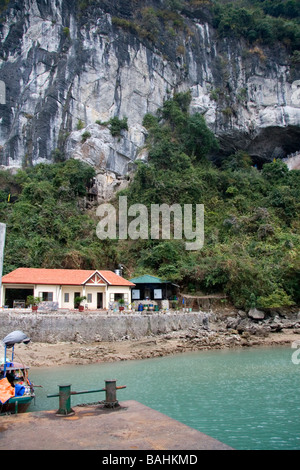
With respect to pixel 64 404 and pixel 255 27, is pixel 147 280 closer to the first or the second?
pixel 64 404

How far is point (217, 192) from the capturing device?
43.9m

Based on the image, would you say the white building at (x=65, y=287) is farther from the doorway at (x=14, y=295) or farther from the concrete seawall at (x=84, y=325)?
the concrete seawall at (x=84, y=325)

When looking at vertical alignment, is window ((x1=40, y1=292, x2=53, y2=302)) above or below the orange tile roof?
below

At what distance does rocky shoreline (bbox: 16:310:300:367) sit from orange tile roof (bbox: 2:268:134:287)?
18.9ft

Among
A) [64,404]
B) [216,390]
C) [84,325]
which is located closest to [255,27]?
[84,325]

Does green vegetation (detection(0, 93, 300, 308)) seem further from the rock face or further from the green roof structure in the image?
the rock face

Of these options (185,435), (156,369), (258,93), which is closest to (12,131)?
(258,93)

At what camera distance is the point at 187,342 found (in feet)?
78.2

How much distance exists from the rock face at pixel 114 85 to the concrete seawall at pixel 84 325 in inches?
974

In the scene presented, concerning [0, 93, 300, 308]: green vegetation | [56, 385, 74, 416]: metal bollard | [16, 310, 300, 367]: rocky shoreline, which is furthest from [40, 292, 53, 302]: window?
[56, 385, 74, 416]: metal bollard

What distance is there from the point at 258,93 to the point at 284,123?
6.54 m

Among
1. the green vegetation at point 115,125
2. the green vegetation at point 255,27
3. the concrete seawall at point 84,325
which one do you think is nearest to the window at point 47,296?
the concrete seawall at point 84,325

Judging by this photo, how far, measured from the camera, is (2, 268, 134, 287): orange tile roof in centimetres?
2575

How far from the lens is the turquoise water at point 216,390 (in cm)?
935
